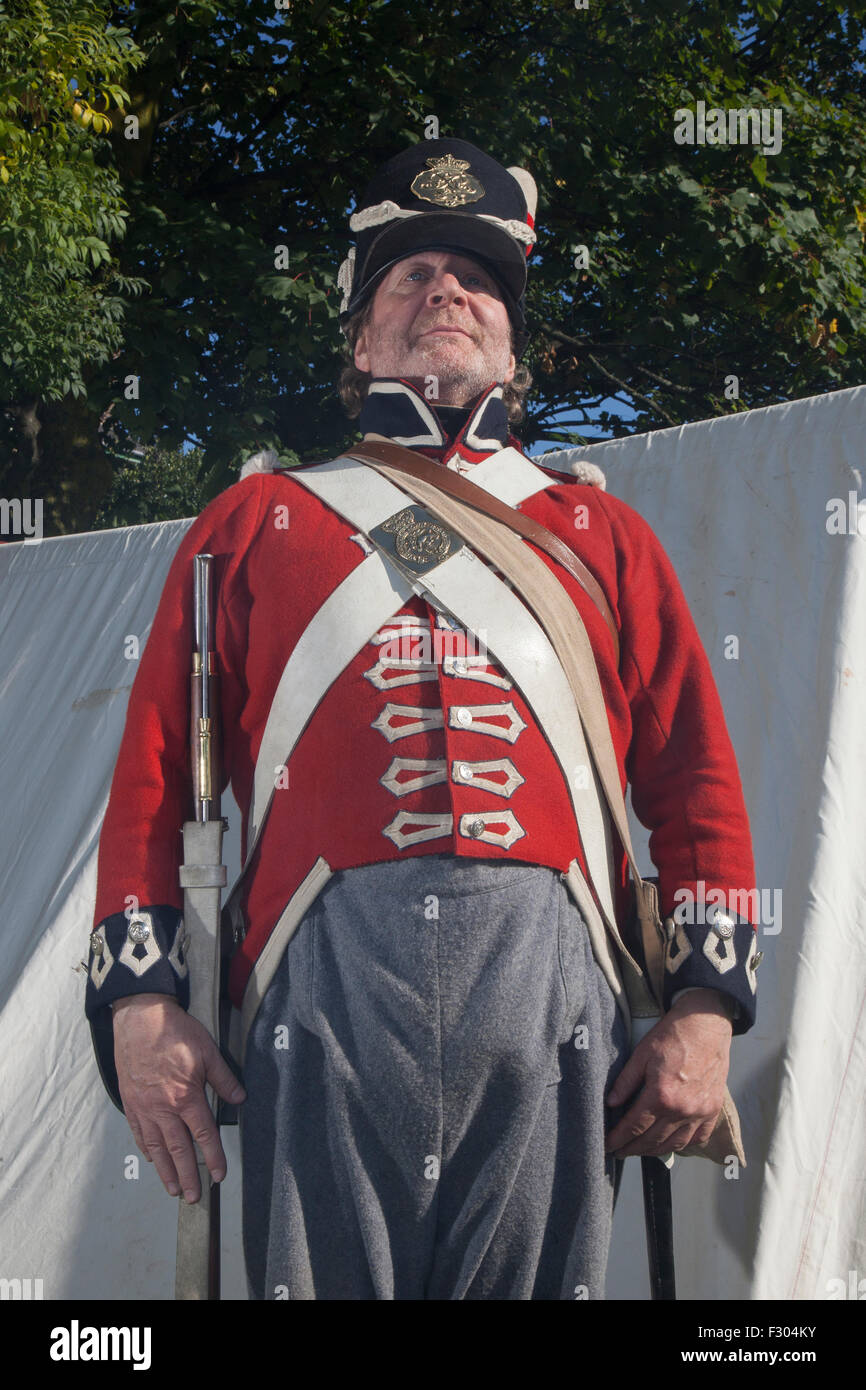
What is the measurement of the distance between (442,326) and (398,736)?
2.13ft

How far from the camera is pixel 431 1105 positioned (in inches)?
59.1

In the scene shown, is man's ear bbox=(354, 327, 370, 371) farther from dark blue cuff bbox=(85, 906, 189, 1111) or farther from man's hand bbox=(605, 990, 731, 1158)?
man's hand bbox=(605, 990, 731, 1158)

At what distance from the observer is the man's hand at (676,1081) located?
162 centimetres

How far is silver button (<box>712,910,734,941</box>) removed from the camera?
1.69 m

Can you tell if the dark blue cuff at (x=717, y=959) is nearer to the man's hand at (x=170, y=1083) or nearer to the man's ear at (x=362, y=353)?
the man's hand at (x=170, y=1083)

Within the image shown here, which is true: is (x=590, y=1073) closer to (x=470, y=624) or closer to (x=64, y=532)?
(x=470, y=624)

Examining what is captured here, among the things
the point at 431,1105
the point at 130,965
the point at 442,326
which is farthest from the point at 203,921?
the point at 442,326

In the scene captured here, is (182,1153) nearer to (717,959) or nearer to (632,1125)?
(632,1125)

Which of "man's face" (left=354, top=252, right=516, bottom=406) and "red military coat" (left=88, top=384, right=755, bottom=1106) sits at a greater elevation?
"man's face" (left=354, top=252, right=516, bottom=406)

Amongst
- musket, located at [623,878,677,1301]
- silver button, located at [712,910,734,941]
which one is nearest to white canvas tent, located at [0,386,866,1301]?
musket, located at [623,878,677,1301]

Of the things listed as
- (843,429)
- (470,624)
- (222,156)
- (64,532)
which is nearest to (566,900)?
(470,624)

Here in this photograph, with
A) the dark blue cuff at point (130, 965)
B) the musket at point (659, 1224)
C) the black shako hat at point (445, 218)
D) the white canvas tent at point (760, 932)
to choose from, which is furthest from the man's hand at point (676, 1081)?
the black shako hat at point (445, 218)

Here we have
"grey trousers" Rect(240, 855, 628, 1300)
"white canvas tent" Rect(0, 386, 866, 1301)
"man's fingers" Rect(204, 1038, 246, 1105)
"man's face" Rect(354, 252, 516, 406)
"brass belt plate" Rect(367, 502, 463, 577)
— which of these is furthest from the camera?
"white canvas tent" Rect(0, 386, 866, 1301)

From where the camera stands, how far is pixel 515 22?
5465 millimetres
